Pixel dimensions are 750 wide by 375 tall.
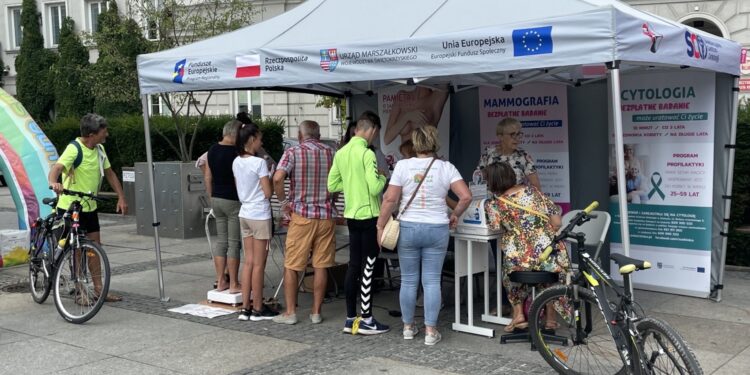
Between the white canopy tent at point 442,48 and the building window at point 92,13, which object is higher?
the building window at point 92,13

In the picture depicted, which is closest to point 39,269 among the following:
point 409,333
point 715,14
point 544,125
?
point 409,333

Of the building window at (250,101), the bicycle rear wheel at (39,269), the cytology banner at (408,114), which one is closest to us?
the bicycle rear wheel at (39,269)

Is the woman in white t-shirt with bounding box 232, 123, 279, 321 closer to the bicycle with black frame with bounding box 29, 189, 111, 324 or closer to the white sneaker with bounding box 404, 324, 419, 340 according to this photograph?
the bicycle with black frame with bounding box 29, 189, 111, 324

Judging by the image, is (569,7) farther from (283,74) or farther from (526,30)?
(283,74)

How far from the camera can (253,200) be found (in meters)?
6.73

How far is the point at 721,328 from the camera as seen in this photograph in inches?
252

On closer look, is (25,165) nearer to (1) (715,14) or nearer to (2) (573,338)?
(2) (573,338)

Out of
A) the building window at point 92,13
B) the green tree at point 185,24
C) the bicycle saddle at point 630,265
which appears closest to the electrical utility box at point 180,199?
the green tree at point 185,24

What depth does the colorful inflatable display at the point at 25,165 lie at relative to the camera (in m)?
9.38

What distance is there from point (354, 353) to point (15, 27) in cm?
3517

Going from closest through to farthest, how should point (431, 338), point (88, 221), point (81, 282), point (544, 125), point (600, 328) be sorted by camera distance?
point (600, 328) < point (431, 338) < point (81, 282) < point (88, 221) < point (544, 125)

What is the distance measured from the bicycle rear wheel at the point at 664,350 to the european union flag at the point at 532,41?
1.97 meters

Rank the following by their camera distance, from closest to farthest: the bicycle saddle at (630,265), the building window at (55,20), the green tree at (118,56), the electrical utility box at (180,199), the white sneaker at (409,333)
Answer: the bicycle saddle at (630,265)
the white sneaker at (409,333)
the electrical utility box at (180,199)
the green tree at (118,56)
the building window at (55,20)

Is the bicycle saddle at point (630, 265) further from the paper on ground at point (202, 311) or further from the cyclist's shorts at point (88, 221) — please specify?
the cyclist's shorts at point (88, 221)
